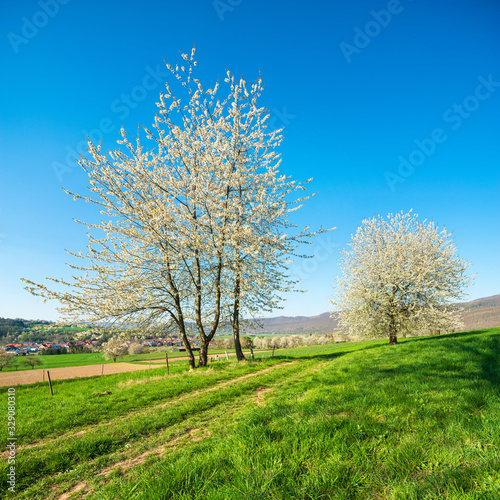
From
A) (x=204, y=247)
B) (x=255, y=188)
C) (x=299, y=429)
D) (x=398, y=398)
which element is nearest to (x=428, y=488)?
(x=299, y=429)

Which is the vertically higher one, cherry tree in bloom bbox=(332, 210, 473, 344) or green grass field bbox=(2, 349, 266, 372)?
cherry tree in bloom bbox=(332, 210, 473, 344)

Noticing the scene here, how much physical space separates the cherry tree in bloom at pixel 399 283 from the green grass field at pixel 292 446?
625 inches

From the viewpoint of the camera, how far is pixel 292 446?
12.4ft

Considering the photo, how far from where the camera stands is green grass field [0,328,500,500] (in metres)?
2.87

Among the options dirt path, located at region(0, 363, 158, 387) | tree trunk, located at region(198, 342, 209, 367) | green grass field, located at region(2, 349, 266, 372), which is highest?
tree trunk, located at region(198, 342, 209, 367)

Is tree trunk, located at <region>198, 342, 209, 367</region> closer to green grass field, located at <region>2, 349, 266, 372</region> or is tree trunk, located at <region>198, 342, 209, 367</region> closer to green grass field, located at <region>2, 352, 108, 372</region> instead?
green grass field, located at <region>2, 352, 108, 372</region>

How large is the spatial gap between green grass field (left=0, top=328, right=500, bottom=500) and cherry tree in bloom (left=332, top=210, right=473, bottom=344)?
1587cm

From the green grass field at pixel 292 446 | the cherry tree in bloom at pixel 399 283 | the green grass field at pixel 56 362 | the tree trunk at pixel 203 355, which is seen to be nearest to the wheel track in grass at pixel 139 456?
the green grass field at pixel 292 446

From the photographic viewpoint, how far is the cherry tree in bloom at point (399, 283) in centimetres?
2317

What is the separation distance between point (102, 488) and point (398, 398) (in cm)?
568

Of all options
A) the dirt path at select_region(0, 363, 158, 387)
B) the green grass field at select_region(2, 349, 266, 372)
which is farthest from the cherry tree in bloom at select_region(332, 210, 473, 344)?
the green grass field at select_region(2, 349, 266, 372)

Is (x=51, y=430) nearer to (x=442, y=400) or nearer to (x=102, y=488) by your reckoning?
(x=102, y=488)

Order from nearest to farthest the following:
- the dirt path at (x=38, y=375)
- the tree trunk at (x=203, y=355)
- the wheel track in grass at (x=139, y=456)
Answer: the wheel track in grass at (x=139, y=456) < the tree trunk at (x=203, y=355) < the dirt path at (x=38, y=375)

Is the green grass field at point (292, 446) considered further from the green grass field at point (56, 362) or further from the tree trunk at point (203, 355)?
the green grass field at point (56, 362)
